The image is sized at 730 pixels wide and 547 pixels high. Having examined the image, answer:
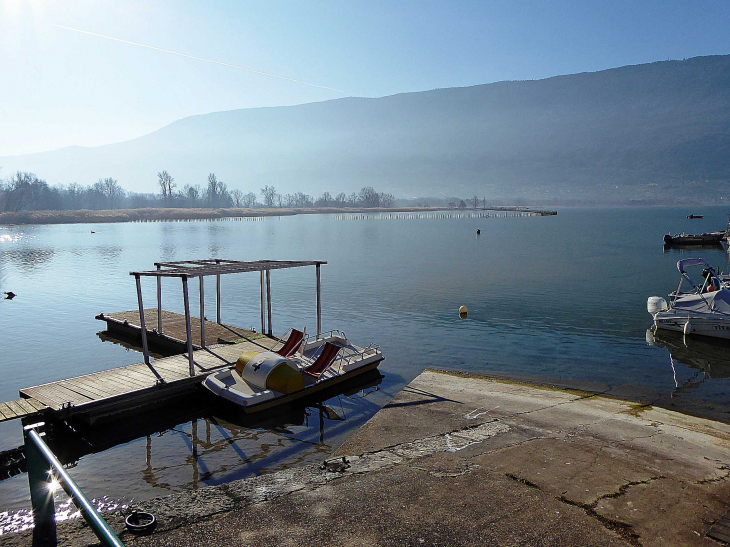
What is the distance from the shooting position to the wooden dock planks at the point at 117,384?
1434 centimetres

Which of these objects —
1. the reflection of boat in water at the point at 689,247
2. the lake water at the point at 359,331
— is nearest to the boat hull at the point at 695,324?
the lake water at the point at 359,331

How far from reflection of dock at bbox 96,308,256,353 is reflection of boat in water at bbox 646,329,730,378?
2011 cm

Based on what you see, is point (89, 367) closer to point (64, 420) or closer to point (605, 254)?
point (64, 420)

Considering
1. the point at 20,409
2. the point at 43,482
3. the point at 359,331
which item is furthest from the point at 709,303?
the point at 20,409

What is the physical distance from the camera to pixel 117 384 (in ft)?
52.9

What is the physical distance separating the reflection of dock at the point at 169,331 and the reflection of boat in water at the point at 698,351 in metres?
20.1

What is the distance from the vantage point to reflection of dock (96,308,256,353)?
22.8 m

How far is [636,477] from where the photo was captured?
392 inches

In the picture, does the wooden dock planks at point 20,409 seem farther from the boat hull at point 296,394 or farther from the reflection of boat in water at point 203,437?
the boat hull at point 296,394

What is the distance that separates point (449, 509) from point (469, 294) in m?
32.5

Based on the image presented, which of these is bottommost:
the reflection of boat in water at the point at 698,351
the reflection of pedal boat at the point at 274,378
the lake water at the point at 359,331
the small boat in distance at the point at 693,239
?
the reflection of boat in water at the point at 698,351

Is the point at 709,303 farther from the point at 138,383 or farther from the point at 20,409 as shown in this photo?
the point at 20,409

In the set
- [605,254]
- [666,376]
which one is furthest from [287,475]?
[605,254]

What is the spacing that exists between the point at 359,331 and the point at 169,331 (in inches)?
393
